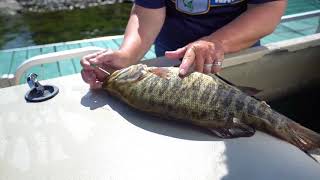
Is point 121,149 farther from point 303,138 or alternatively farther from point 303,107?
point 303,107

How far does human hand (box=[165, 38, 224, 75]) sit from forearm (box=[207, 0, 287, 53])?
22 cm

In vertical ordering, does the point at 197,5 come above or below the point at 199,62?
above

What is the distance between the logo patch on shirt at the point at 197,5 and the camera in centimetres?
216

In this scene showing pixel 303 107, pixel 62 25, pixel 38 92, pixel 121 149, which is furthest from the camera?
pixel 62 25

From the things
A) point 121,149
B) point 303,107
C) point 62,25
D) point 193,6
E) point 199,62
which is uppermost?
point 193,6

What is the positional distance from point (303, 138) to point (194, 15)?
3.40 ft

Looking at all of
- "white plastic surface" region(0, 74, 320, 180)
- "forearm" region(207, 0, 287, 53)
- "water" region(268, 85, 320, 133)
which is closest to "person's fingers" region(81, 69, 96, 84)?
"white plastic surface" region(0, 74, 320, 180)

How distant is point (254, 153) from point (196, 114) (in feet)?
1.02

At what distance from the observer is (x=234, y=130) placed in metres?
1.57

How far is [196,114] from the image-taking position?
5.35ft

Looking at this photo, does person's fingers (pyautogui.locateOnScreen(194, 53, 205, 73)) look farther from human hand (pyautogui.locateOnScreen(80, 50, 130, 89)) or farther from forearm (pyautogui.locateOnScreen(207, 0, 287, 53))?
human hand (pyautogui.locateOnScreen(80, 50, 130, 89))

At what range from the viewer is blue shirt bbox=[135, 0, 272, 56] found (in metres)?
2.18

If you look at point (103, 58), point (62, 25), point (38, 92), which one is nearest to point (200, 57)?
point (103, 58)

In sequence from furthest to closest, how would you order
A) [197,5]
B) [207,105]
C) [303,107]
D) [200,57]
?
[303,107]
[197,5]
[200,57]
[207,105]
